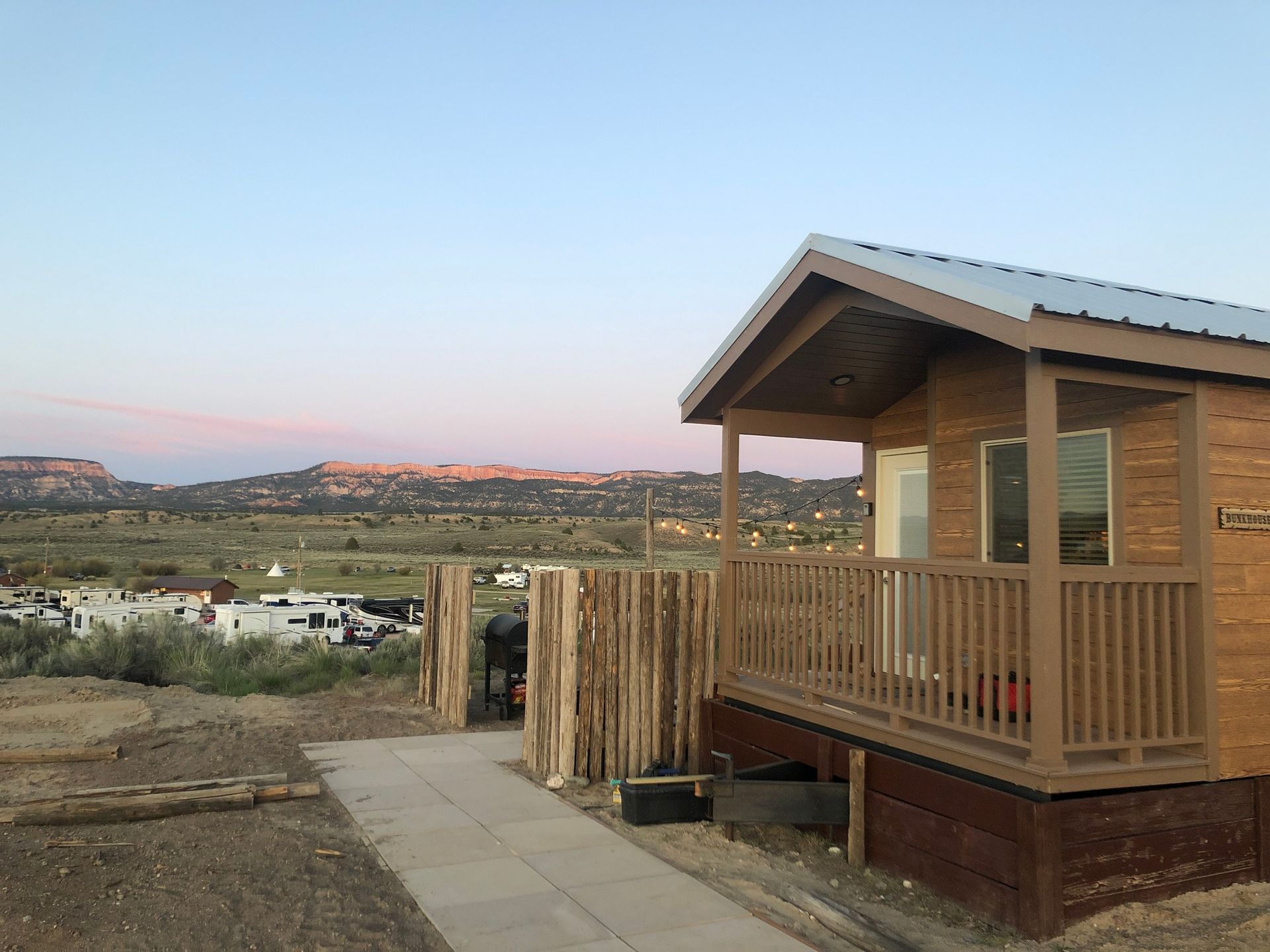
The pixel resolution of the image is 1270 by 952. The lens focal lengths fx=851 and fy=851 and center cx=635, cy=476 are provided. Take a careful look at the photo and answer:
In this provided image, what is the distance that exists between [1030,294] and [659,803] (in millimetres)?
4466

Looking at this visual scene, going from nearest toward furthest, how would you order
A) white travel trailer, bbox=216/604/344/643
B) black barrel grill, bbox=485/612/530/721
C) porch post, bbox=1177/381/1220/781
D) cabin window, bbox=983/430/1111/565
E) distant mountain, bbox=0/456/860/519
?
porch post, bbox=1177/381/1220/781
cabin window, bbox=983/430/1111/565
black barrel grill, bbox=485/612/530/721
white travel trailer, bbox=216/604/344/643
distant mountain, bbox=0/456/860/519

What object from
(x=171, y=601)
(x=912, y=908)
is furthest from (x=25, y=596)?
(x=912, y=908)

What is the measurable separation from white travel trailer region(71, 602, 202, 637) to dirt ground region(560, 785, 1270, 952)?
11.1 m

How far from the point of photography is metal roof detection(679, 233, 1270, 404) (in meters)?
4.88

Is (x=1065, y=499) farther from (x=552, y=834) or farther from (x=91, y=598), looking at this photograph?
(x=91, y=598)

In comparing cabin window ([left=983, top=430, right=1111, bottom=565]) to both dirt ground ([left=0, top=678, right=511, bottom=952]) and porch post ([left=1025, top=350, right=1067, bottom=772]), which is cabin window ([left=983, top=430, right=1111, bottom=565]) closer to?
porch post ([left=1025, top=350, right=1067, bottom=772])

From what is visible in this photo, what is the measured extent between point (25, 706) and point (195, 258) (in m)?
13.2

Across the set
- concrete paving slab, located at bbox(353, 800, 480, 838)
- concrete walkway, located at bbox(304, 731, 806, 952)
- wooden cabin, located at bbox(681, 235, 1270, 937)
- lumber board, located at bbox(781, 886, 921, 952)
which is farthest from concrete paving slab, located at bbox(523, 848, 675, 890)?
wooden cabin, located at bbox(681, 235, 1270, 937)

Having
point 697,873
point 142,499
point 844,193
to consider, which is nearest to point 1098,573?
point 697,873

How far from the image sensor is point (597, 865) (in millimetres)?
5523

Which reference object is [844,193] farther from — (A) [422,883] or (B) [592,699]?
(A) [422,883]

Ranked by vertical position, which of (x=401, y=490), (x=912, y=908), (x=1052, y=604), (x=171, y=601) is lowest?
(x=912, y=908)

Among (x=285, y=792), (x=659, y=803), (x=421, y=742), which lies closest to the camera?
(x=659, y=803)

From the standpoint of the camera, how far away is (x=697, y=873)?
550 cm
